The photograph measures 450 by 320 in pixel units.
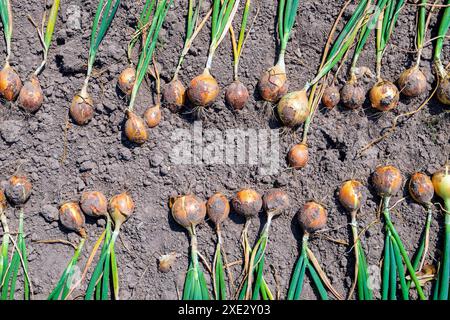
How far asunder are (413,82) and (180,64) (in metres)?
0.87

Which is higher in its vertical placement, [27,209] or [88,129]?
[88,129]

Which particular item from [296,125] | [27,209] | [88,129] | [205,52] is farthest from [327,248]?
[27,209]

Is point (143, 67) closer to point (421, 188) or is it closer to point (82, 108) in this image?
point (82, 108)

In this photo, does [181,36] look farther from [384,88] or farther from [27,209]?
[27,209]

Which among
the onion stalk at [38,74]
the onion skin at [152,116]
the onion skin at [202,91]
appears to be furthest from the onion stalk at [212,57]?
the onion stalk at [38,74]

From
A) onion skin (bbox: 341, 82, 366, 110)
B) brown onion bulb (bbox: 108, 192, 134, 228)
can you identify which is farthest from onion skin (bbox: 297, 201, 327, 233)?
brown onion bulb (bbox: 108, 192, 134, 228)

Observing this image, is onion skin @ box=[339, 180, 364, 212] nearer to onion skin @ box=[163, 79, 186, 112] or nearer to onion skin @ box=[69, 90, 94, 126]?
onion skin @ box=[163, 79, 186, 112]

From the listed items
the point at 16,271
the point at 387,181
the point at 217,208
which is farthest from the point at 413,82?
the point at 16,271

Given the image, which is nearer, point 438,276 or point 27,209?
point 438,276

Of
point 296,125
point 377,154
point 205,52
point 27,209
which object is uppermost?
point 205,52

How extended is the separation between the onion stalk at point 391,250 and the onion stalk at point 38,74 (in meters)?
1.32

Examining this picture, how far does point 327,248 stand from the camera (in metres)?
1.69

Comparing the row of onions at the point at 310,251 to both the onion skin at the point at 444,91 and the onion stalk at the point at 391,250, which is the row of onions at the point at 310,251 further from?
the onion skin at the point at 444,91
